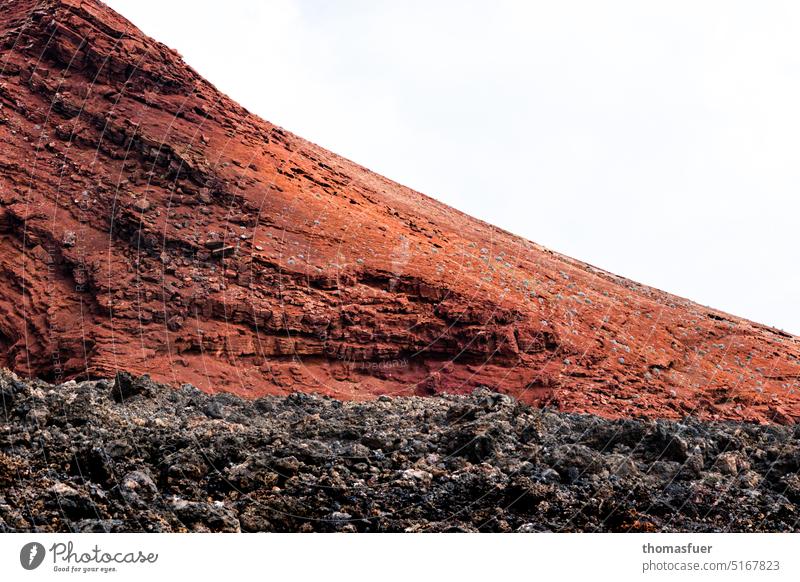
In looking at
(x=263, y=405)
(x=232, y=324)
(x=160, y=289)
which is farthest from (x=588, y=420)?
(x=160, y=289)

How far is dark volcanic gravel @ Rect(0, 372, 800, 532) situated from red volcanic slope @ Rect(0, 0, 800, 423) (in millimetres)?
4483

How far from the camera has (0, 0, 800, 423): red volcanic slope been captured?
83.6ft
